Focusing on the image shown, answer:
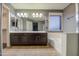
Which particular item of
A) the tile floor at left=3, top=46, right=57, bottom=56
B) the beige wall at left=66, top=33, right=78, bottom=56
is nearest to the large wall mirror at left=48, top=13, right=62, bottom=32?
the tile floor at left=3, top=46, right=57, bottom=56

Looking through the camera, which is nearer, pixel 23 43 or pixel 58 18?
pixel 58 18

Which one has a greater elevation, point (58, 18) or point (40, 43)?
point (58, 18)

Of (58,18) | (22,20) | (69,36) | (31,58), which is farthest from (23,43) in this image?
(31,58)

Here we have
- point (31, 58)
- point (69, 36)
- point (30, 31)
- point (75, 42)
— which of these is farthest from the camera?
point (30, 31)

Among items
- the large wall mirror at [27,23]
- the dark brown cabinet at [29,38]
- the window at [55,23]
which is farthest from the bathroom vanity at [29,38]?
the window at [55,23]

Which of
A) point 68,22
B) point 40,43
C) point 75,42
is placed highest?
point 68,22

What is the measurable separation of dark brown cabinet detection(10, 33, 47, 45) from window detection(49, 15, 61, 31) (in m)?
0.40

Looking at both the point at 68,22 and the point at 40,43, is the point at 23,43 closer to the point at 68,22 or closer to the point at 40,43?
the point at 40,43

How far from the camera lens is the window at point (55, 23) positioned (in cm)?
443

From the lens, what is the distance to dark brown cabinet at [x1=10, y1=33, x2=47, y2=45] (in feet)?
15.8

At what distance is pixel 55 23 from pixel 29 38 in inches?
48.1

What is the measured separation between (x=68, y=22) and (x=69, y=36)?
1864 millimetres

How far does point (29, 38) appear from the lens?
505 cm

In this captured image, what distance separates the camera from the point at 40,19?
4668 millimetres
